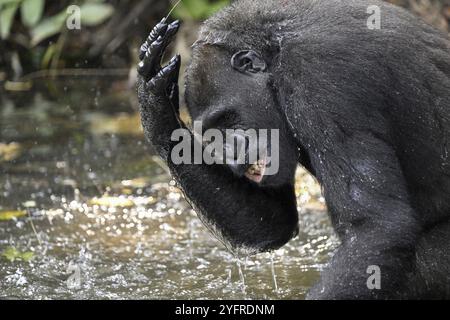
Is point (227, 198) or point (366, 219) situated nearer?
point (366, 219)

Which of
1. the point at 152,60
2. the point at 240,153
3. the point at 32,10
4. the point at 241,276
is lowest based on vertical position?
the point at 241,276

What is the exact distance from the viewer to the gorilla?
159 inches

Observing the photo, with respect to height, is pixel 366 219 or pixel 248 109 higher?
pixel 248 109

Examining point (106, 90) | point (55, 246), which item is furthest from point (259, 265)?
point (106, 90)

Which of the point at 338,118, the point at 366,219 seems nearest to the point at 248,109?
the point at 338,118

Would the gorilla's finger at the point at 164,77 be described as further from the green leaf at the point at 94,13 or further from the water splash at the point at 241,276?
the green leaf at the point at 94,13

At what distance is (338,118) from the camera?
4148mm

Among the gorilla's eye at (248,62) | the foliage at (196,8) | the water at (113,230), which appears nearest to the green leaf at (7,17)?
the water at (113,230)

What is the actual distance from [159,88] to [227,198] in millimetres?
722

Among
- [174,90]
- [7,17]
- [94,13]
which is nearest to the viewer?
[174,90]

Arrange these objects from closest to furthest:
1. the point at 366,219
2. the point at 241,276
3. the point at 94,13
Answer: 1. the point at 366,219
2. the point at 241,276
3. the point at 94,13

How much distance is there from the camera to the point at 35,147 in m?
8.56

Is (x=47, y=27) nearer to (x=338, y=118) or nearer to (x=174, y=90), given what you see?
(x=174, y=90)

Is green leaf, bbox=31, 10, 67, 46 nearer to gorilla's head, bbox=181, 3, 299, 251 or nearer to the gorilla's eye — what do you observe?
gorilla's head, bbox=181, 3, 299, 251
